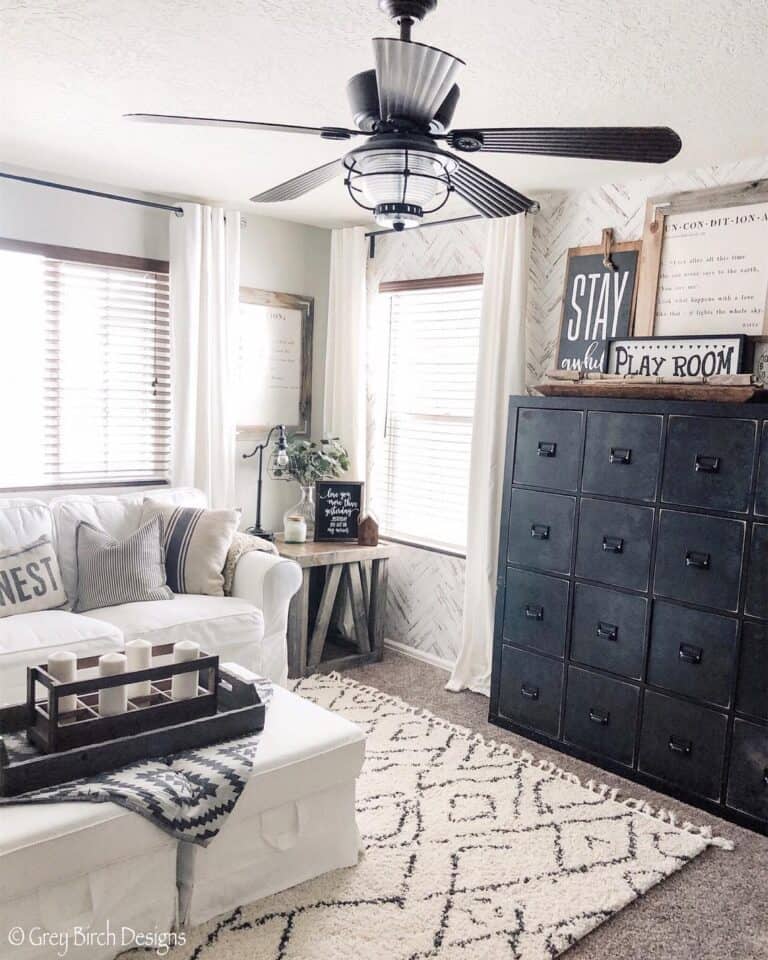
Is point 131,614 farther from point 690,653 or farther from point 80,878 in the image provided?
point 690,653

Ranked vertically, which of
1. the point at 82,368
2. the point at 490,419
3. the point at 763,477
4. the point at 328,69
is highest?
Result: the point at 328,69

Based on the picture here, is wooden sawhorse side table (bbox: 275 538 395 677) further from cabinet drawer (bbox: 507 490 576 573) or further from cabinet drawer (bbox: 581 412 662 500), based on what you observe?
cabinet drawer (bbox: 581 412 662 500)

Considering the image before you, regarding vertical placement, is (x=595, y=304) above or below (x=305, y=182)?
below

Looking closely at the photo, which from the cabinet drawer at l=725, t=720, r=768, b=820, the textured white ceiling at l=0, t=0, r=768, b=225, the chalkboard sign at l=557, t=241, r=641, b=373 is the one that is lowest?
the cabinet drawer at l=725, t=720, r=768, b=820

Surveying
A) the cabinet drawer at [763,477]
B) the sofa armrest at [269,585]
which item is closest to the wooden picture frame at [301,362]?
the sofa armrest at [269,585]

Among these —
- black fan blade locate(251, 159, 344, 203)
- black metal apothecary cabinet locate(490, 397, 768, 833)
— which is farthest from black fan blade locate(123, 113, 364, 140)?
black metal apothecary cabinet locate(490, 397, 768, 833)

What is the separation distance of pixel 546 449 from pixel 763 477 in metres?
0.89

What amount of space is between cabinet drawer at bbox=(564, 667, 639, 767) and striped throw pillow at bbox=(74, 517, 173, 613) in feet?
5.73

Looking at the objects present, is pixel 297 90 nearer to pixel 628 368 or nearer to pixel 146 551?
pixel 628 368

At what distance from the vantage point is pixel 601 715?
3299mm

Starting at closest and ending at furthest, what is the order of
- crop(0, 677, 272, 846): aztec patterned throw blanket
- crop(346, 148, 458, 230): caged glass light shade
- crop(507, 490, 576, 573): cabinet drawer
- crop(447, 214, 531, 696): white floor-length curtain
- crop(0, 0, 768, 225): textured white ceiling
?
crop(346, 148, 458, 230): caged glass light shade, crop(0, 677, 272, 846): aztec patterned throw blanket, crop(0, 0, 768, 225): textured white ceiling, crop(507, 490, 576, 573): cabinet drawer, crop(447, 214, 531, 696): white floor-length curtain

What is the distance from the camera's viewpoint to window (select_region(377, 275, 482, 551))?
14.6ft

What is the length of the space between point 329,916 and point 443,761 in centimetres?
109

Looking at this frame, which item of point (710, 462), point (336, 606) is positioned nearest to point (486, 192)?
point (710, 462)
